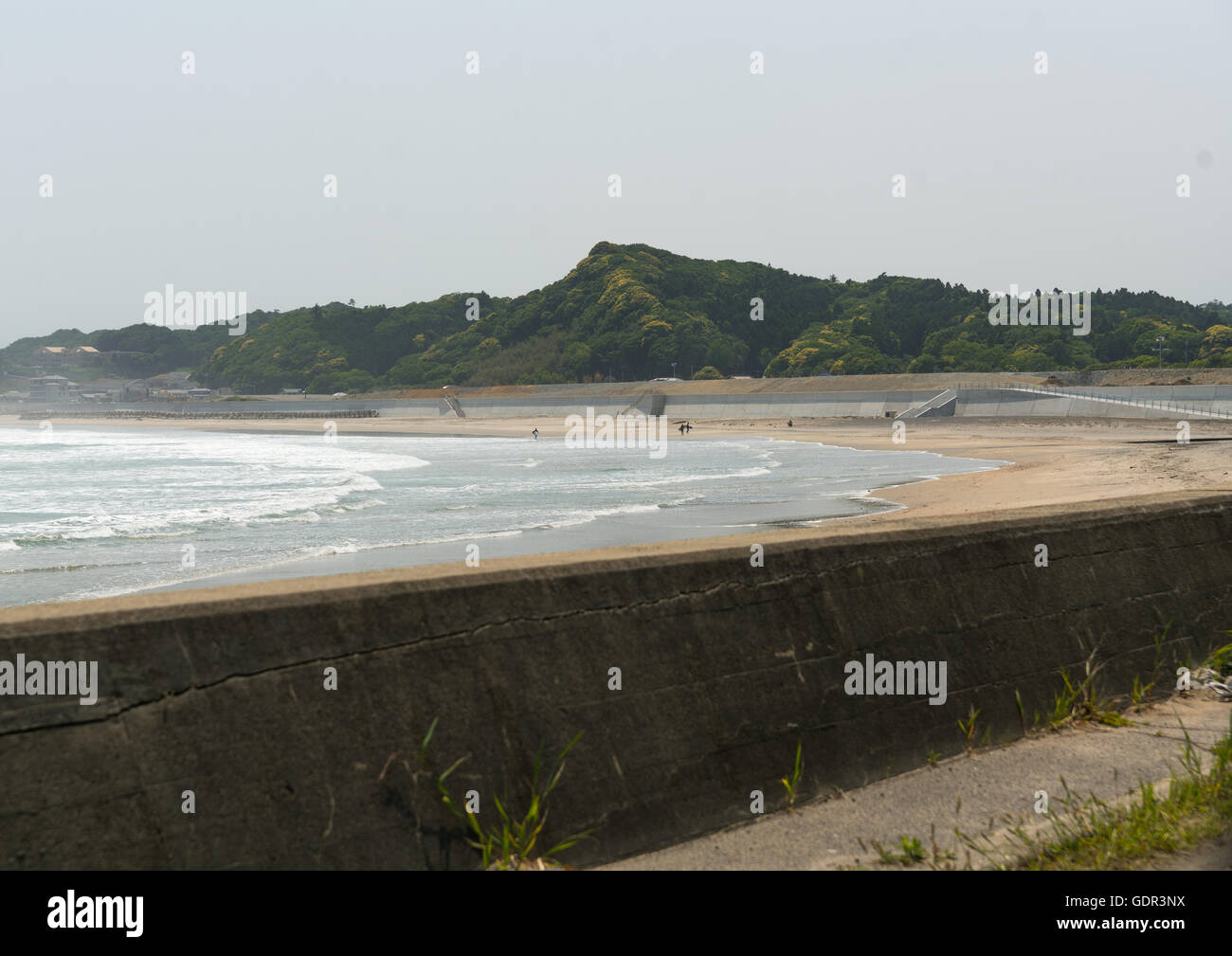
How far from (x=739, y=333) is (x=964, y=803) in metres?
162

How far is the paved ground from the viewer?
388 cm

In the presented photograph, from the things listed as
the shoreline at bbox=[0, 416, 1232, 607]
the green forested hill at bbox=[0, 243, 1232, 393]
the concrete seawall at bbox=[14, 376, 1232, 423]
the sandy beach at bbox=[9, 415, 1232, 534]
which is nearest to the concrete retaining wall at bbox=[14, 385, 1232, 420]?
the concrete seawall at bbox=[14, 376, 1232, 423]

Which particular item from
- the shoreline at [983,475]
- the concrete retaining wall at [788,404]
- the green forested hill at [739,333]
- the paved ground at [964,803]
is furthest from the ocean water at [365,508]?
the green forested hill at [739,333]

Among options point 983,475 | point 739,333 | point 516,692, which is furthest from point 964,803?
point 739,333

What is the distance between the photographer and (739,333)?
536 ft

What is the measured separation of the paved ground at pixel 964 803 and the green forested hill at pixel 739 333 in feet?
374

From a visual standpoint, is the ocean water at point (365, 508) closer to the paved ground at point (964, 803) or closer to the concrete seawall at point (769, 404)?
the paved ground at point (964, 803)

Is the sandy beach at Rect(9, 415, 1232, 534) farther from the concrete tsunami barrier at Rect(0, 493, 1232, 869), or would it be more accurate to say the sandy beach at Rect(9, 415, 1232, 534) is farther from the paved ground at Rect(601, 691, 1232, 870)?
the paved ground at Rect(601, 691, 1232, 870)

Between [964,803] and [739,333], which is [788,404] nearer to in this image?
[739,333]

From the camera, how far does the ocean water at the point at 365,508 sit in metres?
15.1

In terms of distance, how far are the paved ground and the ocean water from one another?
10.2 m

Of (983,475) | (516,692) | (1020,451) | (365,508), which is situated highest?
(516,692)

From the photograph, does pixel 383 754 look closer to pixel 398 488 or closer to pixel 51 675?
pixel 51 675
